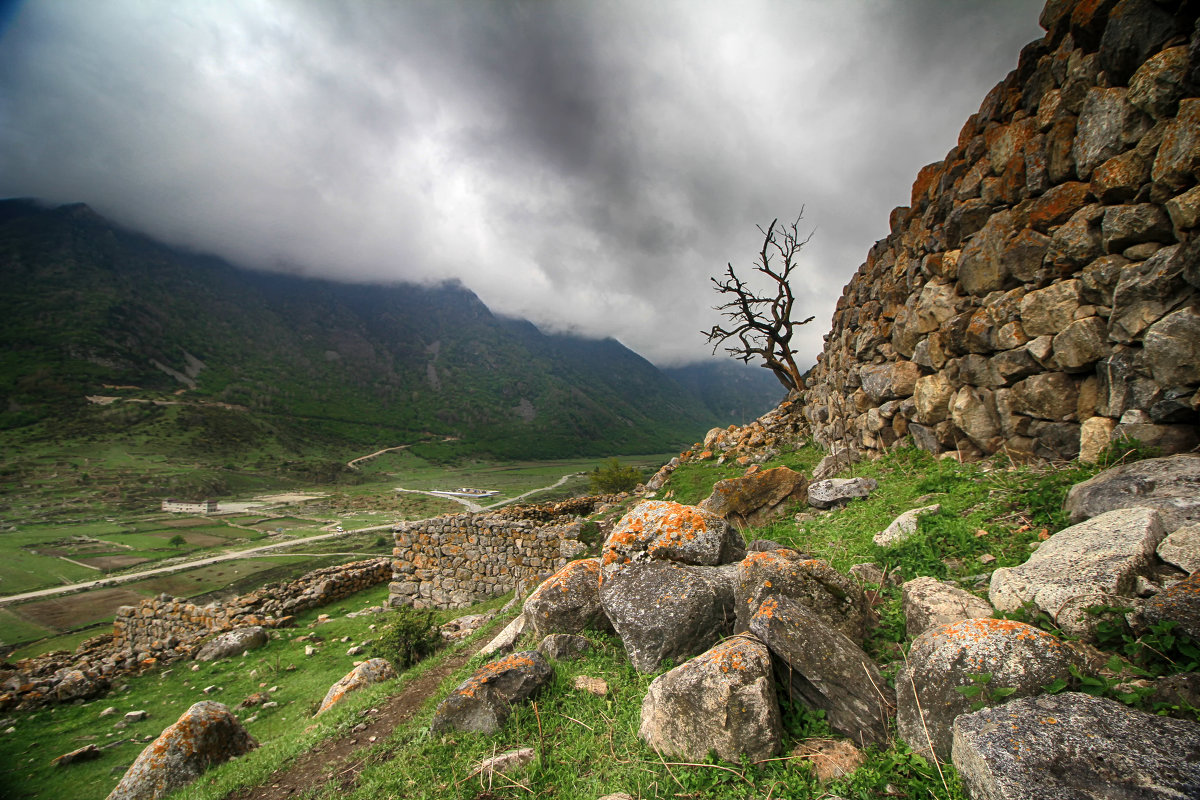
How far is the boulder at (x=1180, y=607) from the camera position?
9.65 feet

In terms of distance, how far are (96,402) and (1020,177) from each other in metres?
185

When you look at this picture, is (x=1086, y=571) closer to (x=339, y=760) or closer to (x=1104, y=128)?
(x=1104, y=128)

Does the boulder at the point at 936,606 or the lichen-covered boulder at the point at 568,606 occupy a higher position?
the boulder at the point at 936,606

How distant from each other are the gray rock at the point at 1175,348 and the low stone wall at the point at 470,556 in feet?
44.7

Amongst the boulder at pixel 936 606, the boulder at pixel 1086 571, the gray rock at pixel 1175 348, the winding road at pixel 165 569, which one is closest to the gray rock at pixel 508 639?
the boulder at pixel 936 606

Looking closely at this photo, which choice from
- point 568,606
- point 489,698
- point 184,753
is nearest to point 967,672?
point 489,698

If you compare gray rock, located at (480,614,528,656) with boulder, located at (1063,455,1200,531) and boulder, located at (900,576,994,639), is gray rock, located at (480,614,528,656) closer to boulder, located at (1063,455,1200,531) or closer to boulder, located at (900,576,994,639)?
boulder, located at (900,576,994,639)

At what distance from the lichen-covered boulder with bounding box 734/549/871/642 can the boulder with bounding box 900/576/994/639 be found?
0.46 metres

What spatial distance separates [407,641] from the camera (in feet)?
33.7

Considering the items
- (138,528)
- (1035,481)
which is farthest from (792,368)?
(138,528)

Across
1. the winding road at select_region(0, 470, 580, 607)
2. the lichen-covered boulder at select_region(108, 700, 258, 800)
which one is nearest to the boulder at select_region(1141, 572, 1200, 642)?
the lichen-covered boulder at select_region(108, 700, 258, 800)

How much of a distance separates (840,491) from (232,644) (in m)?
19.2

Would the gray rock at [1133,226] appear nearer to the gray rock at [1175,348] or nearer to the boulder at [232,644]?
the gray rock at [1175,348]

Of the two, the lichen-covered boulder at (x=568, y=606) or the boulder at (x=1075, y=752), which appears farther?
the lichen-covered boulder at (x=568, y=606)
